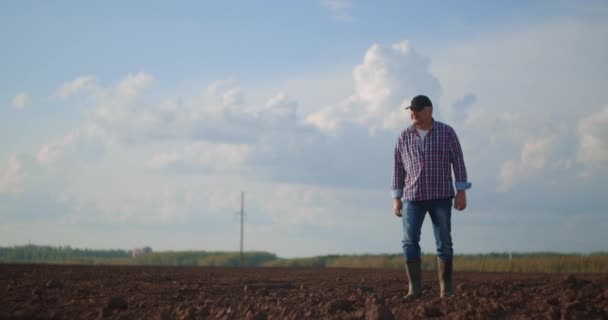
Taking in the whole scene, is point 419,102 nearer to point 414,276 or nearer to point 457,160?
point 457,160

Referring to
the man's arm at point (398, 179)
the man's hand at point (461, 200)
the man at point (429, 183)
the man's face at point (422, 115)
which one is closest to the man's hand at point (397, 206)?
the man's arm at point (398, 179)

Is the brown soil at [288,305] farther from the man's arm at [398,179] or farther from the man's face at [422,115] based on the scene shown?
the man's face at [422,115]

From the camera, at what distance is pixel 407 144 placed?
7.58 metres

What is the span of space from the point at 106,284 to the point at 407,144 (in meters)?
4.85

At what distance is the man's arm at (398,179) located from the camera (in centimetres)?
771

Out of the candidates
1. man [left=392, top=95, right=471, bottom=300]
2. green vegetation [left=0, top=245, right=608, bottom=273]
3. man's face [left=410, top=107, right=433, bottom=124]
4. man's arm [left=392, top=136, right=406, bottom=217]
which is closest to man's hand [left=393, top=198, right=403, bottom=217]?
man's arm [left=392, top=136, right=406, bottom=217]

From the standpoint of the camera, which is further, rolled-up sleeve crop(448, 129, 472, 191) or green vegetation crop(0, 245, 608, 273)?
green vegetation crop(0, 245, 608, 273)

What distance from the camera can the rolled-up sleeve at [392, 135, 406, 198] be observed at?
771cm

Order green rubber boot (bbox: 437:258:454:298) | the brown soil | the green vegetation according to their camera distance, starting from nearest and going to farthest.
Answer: the brown soil → green rubber boot (bbox: 437:258:454:298) → the green vegetation

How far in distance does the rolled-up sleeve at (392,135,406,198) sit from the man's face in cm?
37

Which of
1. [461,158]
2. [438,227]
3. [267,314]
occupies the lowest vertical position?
[267,314]

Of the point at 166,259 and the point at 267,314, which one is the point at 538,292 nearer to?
the point at 267,314

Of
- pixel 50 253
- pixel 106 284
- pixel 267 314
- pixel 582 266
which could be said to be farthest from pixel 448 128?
pixel 50 253

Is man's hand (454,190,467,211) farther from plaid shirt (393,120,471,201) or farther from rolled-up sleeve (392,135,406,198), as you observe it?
rolled-up sleeve (392,135,406,198)
